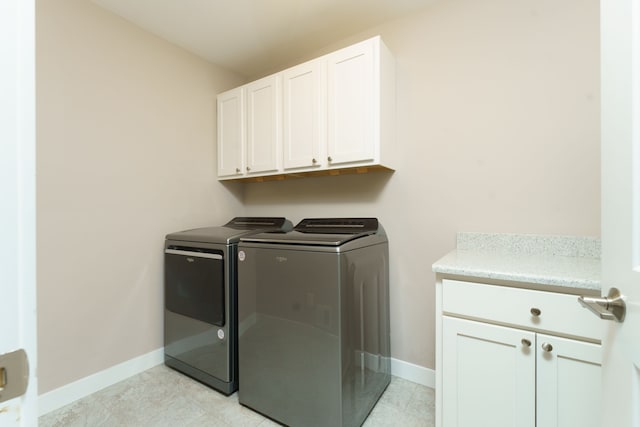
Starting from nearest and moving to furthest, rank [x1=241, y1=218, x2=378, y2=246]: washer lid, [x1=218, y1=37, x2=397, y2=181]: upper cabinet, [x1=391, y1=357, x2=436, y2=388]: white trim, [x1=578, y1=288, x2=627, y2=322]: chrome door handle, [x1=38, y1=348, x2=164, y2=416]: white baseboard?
[x1=578, y1=288, x2=627, y2=322]: chrome door handle
[x1=241, y1=218, x2=378, y2=246]: washer lid
[x1=38, y1=348, x2=164, y2=416]: white baseboard
[x1=218, y1=37, x2=397, y2=181]: upper cabinet
[x1=391, y1=357, x2=436, y2=388]: white trim

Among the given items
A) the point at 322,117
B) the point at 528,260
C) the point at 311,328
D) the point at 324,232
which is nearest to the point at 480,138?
the point at 528,260

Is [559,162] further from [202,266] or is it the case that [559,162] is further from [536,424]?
[202,266]

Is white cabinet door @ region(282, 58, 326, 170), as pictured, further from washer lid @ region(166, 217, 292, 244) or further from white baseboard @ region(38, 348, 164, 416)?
white baseboard @ region(38, 348, 164, 416)

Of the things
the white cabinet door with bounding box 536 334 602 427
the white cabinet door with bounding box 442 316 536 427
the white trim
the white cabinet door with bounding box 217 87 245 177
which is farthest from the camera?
the white cabinet door with bounding box 217 87 245 177

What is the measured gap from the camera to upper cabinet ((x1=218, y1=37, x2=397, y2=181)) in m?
1.76

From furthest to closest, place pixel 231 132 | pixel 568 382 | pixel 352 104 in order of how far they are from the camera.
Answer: pixel 231 132
pixel 352 104
pixel 568 382

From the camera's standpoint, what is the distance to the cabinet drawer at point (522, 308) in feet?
3.30

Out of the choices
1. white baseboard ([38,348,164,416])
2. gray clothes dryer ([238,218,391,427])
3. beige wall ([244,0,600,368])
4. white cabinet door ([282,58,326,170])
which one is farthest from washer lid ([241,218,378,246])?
white baseboard ([38,348,164,416])

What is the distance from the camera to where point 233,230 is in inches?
83.9

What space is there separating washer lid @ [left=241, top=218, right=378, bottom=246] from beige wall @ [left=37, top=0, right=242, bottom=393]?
3.00 feet

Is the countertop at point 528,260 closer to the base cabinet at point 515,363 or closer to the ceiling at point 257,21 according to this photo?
the base cabinet at point 515,363

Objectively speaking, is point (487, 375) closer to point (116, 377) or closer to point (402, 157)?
point (402, 157)

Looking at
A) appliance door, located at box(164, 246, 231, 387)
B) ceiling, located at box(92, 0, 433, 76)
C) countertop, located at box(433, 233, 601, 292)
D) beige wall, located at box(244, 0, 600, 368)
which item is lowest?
appliance door, located at box(164, 246, 231, 387)

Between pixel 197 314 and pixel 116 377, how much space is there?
2.24 feet
